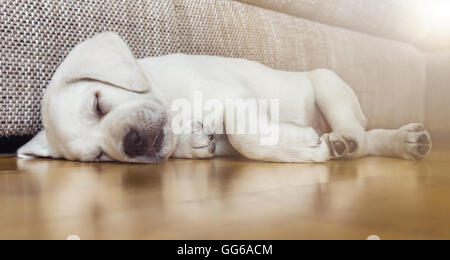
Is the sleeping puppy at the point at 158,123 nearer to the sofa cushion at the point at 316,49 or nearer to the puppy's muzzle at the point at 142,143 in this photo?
the puppy's muzzle at the point at 142,143

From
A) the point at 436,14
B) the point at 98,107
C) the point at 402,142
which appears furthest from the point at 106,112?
the point at 436,14

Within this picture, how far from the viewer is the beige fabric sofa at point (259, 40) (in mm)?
2338

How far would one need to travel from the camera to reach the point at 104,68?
195cm

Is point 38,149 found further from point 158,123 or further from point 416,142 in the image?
point 416,142

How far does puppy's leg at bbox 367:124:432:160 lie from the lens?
6.71ft

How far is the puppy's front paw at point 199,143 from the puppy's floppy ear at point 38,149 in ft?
2.16

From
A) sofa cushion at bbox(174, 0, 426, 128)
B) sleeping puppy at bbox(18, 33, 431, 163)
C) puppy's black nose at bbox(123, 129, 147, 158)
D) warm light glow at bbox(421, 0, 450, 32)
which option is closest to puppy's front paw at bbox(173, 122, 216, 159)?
sleeping puppy at bbox(18, 33, 431, 163)

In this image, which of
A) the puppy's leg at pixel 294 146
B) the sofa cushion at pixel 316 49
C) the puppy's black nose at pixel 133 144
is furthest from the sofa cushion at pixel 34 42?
the puppy's leg at pixel 294 146

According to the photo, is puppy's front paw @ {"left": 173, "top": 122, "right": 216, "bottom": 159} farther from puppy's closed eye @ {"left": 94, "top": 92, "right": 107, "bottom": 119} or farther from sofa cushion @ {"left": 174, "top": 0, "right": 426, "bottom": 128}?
sofa cushion @ {"left": 174, "top": 0, "right": 426, "bottom": 128}

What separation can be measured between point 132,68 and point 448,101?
168 inches

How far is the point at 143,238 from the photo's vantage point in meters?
0.77

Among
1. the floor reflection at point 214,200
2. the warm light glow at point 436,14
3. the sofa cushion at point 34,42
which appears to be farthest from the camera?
the warm light glow at point 436,14
